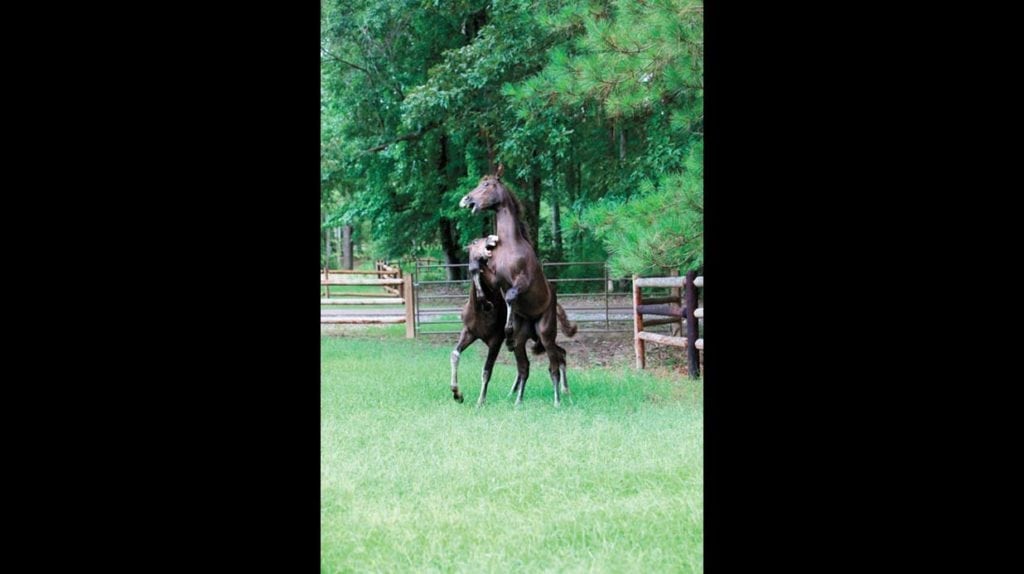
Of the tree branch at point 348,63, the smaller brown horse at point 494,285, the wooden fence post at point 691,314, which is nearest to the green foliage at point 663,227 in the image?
the smaller brown horse at point 494,285

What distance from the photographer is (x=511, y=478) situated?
4102 millimetres

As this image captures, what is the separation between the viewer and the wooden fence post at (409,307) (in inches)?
418

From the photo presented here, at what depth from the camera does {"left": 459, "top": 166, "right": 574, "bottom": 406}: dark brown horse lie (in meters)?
5.64

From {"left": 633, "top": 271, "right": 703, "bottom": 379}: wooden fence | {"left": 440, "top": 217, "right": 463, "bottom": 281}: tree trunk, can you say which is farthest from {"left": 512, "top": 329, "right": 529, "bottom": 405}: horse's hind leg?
{"left": 440, "top": 217, "right": 463, "bottom": 281}: tree trunk

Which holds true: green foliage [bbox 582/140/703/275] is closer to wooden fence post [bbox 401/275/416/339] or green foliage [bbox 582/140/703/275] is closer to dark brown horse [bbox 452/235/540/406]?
dark brown horse [bbox 452/235/540/406]

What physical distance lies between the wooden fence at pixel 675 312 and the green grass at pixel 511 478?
32 cm

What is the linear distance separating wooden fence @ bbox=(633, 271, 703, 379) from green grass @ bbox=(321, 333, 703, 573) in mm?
317

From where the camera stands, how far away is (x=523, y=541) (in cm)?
323

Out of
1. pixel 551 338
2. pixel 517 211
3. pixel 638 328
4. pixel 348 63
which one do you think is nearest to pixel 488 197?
pixel 517 211

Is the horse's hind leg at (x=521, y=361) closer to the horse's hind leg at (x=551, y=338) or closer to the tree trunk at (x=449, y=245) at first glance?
the horse's hind leg at (x=551, y=338)
